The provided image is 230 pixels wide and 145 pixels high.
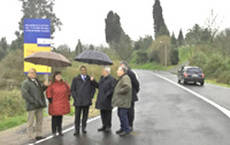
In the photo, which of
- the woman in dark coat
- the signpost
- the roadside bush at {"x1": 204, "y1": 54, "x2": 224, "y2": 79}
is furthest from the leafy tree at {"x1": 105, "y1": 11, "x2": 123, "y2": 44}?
the woman in dark coat

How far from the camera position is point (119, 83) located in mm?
6094

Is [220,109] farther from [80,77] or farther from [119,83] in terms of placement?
[80,77]

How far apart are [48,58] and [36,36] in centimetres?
247

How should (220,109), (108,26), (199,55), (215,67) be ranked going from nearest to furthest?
(220,109) < (215,67) < (199,55) < (108,26)

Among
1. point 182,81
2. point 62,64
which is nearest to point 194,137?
point 62,64

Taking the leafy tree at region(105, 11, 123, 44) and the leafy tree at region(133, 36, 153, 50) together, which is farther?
the leafy tree at region(105, 11, 123, 44)

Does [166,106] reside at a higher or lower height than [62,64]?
lower

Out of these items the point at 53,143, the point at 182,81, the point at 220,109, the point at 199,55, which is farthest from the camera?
the point at 199,55

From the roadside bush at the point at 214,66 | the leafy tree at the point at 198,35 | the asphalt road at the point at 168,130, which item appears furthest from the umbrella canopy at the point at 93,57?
the leafy tree at the point at 198,35

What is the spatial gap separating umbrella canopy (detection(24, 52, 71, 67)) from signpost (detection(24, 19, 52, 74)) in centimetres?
162

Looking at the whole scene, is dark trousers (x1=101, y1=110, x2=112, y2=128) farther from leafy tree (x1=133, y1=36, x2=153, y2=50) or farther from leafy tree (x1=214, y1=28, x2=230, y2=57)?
leafy tree (x1=133, y1=36, x2=153, y2=50)

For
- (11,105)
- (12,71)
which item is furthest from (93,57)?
(12,71)

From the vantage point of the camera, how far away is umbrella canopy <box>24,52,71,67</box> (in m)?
5.78

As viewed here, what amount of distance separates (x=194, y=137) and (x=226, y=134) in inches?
37.3
